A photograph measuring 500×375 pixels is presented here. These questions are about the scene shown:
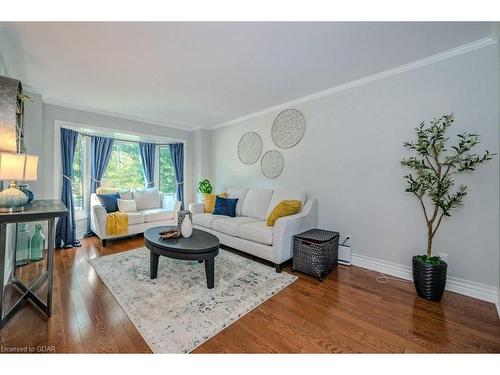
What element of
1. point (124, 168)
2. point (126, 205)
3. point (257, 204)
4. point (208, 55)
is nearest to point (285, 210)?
point (257, 204)

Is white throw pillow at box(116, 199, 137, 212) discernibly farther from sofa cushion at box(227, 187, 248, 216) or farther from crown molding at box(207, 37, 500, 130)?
crown molding at box(207, 37, 500, 130)

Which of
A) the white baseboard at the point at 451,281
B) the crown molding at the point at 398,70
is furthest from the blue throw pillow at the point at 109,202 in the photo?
the white baseboard at the point at 451,281

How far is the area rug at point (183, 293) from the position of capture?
5.04ft

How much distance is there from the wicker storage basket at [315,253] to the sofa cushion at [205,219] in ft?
4.78

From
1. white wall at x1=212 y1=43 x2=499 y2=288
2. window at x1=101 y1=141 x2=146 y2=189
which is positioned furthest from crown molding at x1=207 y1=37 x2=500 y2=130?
window at x1=101 y1=141 x2=146 y2=189

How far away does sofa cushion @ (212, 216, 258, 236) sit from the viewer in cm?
314

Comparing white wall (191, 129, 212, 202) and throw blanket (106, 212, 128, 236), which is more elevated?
white wall (191, 129, 212, 202)

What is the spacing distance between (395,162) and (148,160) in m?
4.98

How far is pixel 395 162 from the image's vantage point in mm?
2531

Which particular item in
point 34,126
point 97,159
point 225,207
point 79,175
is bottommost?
point 225,207

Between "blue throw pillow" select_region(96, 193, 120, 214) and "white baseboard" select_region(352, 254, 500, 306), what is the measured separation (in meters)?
4.05

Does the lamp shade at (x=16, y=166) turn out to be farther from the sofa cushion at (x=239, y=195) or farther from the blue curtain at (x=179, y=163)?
the blue curtain at (x=179, y=163)

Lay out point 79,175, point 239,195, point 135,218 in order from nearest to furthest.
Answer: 1. point 135,218
2. point 239,195
3. point 79,175

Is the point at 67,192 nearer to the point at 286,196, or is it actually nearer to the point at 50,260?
the point at 50,260
